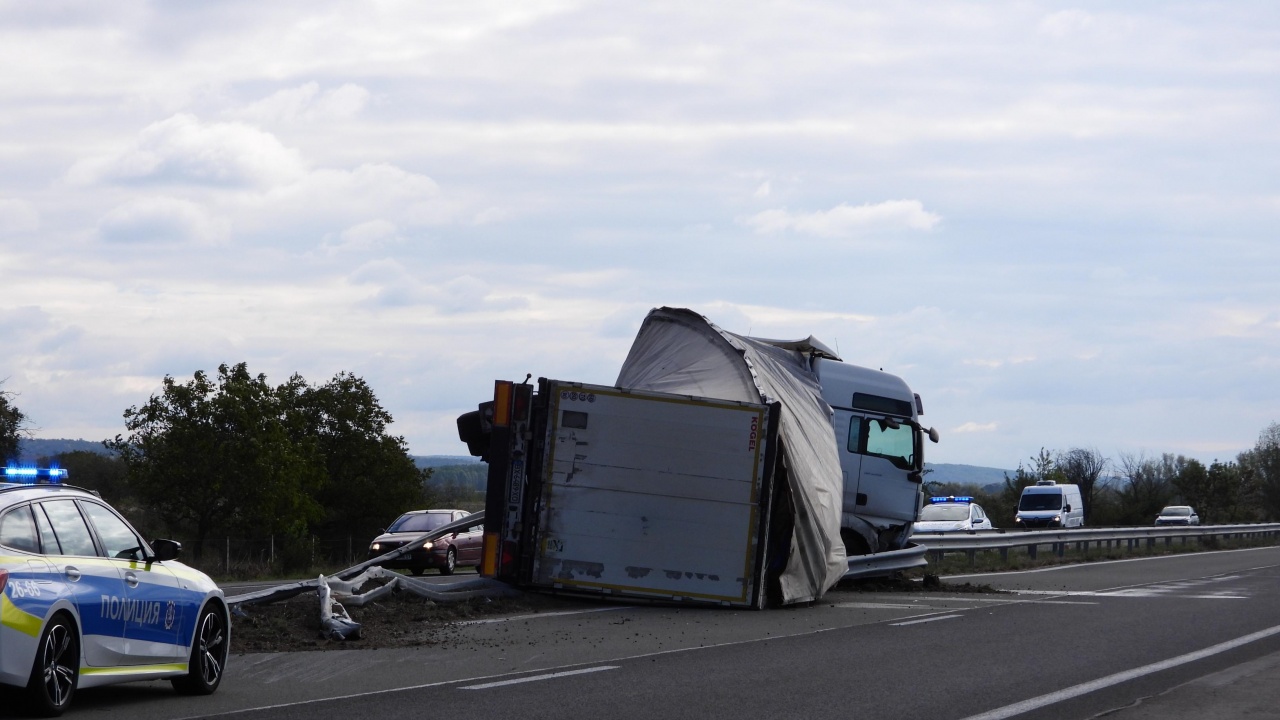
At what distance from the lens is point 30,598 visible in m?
7.47

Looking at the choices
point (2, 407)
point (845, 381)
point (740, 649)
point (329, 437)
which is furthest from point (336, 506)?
point (740, 649)

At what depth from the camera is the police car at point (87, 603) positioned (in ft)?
24.5

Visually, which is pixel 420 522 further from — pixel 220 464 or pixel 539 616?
pixel 220 464

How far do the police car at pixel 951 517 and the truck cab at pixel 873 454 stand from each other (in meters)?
15.1

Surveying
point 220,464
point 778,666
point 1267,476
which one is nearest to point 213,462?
point 220,464

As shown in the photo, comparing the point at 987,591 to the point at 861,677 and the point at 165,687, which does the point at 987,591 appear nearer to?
the point at 861,677

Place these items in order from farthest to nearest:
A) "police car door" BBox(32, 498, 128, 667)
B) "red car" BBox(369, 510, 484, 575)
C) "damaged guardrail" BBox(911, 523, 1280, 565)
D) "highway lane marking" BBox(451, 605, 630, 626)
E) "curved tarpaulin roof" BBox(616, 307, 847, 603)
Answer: "red car" BBox(369, 510, 484, 575)
"damaged guardrail" BBox(911, 523, 1280, 565)
"curved tarpaulin roof" BBox(616, 307, 847, 603)
"highway lane marking" BBox(451, 605, 630, 626)
"police car door" BBox(32, 498, 128, 667)

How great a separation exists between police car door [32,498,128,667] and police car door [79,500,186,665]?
10 centimetres

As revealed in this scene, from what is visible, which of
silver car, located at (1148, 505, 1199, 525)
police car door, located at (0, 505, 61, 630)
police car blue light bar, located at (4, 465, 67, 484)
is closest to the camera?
police car door, located at (0, 505, 61, 630)

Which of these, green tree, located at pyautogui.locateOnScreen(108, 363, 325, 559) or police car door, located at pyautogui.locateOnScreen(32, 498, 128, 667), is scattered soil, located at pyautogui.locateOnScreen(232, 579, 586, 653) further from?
green tree, located at pyautogui.locateOnScreen(108, 363, 325, 559)

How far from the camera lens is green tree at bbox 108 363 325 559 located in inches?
1989

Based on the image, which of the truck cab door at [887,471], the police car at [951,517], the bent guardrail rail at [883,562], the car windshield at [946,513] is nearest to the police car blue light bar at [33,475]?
the bent guardrail rail at [883,562]

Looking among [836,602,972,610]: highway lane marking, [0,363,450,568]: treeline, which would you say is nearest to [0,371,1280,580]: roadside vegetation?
[0,363,450,568]: treeline

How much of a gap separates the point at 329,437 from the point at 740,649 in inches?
2309
